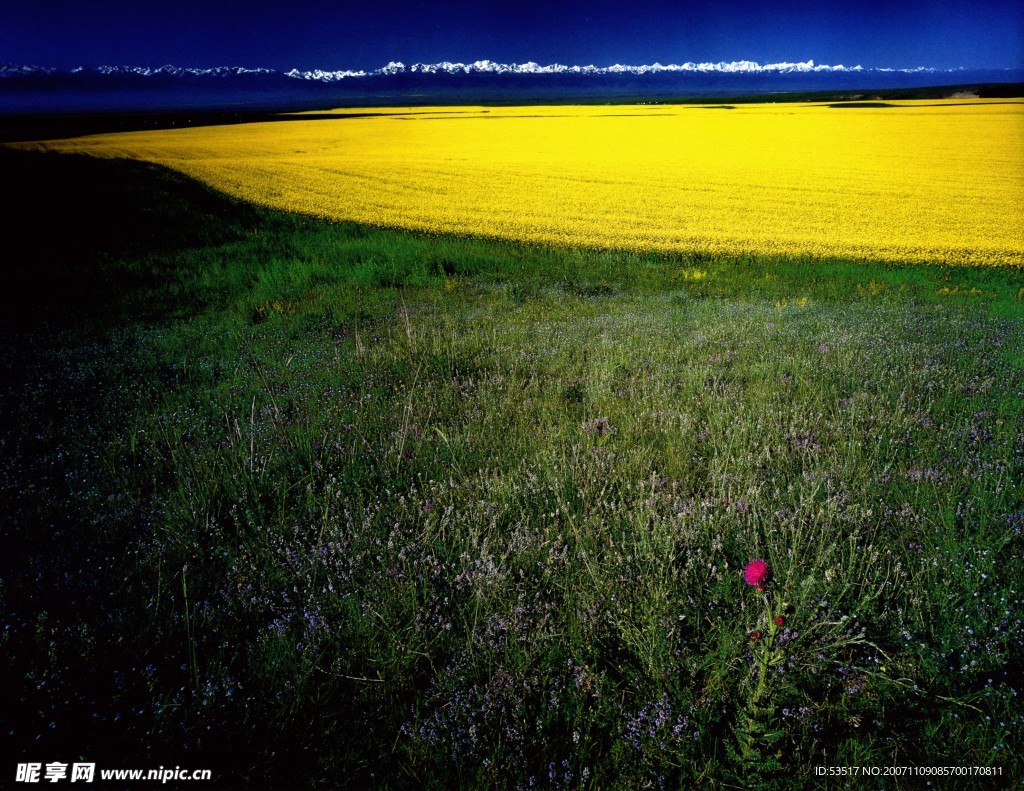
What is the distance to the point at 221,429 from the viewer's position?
444cm

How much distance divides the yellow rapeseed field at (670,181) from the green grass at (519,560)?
32.1 ft

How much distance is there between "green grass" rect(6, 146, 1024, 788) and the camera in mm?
2039

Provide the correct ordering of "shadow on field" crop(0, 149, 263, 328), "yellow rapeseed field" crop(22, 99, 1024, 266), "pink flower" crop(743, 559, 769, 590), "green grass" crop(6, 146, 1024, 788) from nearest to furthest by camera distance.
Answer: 1. "pink flower" crop(743, 559, 769, 590)
2. "green grass" crop(6, 146, 1024, 788)
3. "shadow on field" crop(0, 149, 263, 328)
4. "yellow rapeseed field" crop(22, 99, 1024, 266)

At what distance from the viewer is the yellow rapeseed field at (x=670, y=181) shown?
15219 mm

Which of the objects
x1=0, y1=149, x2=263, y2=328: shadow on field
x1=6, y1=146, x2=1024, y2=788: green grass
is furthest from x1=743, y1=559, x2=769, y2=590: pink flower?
x1=0, y1=149, x2=263, y2=328: shadow on field

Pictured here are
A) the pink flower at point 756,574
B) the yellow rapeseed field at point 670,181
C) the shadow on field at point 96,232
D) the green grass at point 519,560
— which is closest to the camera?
the pink flower at point 756,574

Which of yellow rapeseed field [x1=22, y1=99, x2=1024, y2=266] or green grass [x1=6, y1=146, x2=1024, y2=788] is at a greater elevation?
yellow rapeseed field [x1=22, y1=99, x2=1024, y2=266]

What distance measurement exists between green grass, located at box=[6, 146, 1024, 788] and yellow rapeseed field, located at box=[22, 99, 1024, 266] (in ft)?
32.1

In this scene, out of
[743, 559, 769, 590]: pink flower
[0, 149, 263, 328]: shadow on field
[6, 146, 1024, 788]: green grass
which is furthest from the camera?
[0, 149, 263, 328]: shadow on field

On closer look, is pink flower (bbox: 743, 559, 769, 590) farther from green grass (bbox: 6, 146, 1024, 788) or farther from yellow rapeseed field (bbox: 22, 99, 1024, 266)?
yellow rapeseed field (bbox: 22, 99, 1024, 266)

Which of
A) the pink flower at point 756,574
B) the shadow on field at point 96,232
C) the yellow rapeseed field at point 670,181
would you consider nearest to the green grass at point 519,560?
the pink flower at point 756,574

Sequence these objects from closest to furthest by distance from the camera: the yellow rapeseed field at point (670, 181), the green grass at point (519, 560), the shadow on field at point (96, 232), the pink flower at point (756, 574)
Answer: the pink flower at point (756, 574)
the green grass at point (519, 560)
the shadow on field at point (96, 232)
the yellow rapeseed field at point (670, 181)

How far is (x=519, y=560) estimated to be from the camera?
9.43 feet

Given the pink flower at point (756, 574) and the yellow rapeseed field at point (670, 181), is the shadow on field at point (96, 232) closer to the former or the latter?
the yellow rapeseed field at point (670, 181)
